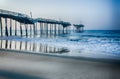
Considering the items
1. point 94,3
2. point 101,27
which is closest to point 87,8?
point 94,3

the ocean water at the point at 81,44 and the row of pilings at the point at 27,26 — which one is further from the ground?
the row of pilings at the point at 27,26

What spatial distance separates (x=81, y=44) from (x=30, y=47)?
623 millimetres

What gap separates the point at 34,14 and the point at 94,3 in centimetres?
69

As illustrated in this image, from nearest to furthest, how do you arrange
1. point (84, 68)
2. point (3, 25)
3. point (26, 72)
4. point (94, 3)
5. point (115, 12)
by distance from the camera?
1. point (115, 12)
2. point (94, 3)
3. point (84, 68)
4. point (26, 72)
5. point (3, 25)

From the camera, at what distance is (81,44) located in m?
1.65

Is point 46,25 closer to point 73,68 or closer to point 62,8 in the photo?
point 62,8

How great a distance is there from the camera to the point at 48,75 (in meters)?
1.81

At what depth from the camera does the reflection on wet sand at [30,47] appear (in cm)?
186

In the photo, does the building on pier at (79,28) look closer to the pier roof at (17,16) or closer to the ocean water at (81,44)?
the ocean water at (81,44)

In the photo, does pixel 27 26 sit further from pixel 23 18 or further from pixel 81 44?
pixel 81 44

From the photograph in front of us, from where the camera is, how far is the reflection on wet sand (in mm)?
1860

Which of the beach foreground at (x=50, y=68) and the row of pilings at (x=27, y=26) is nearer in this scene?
the beach foreground at (x=50, y=68)

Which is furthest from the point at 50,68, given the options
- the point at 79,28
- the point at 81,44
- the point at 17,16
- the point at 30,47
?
the point at 17,16

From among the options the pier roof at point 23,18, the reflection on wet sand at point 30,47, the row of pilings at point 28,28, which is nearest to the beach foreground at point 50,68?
the reflection on wet sand at point 30,47
